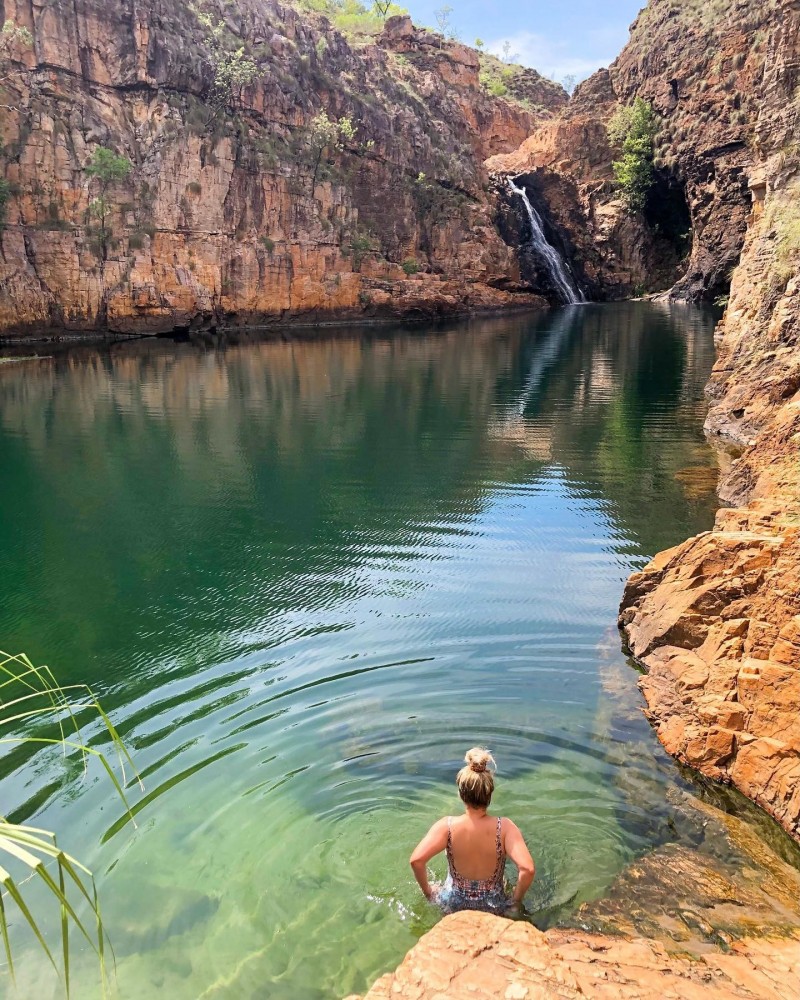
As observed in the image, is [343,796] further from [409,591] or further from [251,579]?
[251,579]

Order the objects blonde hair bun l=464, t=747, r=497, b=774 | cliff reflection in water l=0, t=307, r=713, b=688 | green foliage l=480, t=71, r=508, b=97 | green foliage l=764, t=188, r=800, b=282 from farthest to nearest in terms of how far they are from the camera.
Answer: green foliage l=480, t=71, r=508, b=97
green foliage l=764, t=188, r=800, b=282
cliff reflection in water l=0, t=307, r=713, b=688
blonde hair bun l=464, t=747, r=497, b=774

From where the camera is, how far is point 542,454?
15148mm

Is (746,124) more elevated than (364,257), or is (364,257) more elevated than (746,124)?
(746,124)

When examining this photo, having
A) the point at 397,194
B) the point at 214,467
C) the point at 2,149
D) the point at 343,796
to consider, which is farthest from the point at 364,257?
the point at 343,796

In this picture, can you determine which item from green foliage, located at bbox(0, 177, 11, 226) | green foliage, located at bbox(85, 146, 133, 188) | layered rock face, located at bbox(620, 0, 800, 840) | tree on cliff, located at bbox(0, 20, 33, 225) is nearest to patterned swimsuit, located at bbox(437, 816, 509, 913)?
layered rock face, located at bbox(620, 0, 800, 840)

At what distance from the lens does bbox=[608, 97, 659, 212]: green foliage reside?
5428cm

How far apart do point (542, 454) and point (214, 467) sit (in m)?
6.69

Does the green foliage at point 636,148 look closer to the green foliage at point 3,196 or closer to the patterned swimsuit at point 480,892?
the green foliage at point 3,196

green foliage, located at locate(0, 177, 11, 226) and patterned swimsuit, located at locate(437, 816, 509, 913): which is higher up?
green foliage, located at locate(0, 177, 11, 226)

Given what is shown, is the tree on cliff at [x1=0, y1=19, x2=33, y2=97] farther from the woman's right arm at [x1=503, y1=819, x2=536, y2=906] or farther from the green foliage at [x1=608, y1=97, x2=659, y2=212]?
the woman's right arm at [x1=503, y1=819, x2=536, y2=906]

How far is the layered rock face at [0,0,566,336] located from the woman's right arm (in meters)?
40.7

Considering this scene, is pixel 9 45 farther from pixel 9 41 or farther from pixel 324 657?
pixel 324 657

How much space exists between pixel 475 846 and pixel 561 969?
1.06m

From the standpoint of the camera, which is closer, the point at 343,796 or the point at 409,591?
the point at 343,796
